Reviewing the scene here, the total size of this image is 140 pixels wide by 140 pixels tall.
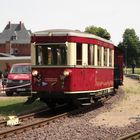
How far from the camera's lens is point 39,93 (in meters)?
17.1

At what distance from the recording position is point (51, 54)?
671 inches

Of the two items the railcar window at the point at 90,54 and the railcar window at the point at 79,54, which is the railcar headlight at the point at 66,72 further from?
the railcar window at the point at 90,54

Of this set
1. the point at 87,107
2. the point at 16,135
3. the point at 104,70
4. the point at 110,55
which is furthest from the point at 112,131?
the point at 110,55

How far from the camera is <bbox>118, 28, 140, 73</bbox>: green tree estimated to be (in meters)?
111

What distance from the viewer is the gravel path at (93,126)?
12252 mm

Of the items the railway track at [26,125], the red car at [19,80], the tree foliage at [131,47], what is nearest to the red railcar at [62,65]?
the railway track at [26,125]

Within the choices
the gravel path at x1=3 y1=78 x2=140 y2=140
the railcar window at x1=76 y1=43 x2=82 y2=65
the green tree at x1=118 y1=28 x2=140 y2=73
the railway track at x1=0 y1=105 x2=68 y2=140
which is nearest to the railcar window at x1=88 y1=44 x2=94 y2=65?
the railcar window at x1=76 y1=43 x2=82 y2=65

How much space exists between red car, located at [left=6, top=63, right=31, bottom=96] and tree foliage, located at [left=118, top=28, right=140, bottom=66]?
80397 millimetres

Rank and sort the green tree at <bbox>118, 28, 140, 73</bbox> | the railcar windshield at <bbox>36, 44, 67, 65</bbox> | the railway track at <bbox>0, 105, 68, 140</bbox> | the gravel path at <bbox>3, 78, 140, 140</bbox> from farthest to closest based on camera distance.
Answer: the green tree at <bbox>118, 28, 140, 73</bbox> < the railcar windshield at <bbox>36, 44, 67, 65</bbox> < the railway track at <bbox>0, 105, 68, 140</bbox> < the gravel path at <bbox>3, 78, 140, 140</bbox>

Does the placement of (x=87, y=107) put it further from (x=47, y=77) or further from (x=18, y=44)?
(x=18, y=44)

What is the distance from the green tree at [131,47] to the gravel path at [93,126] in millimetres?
90242

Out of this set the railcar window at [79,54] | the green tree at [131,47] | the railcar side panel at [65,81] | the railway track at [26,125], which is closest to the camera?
the railway track at [26,125]

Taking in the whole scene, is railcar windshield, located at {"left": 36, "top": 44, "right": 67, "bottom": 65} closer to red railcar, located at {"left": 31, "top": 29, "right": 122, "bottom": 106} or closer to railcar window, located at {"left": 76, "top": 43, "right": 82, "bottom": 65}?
red railcar, located at {"left": 31, "top": 29, "right": 122, "bottom": 106}

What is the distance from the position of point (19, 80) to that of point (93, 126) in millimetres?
13869
